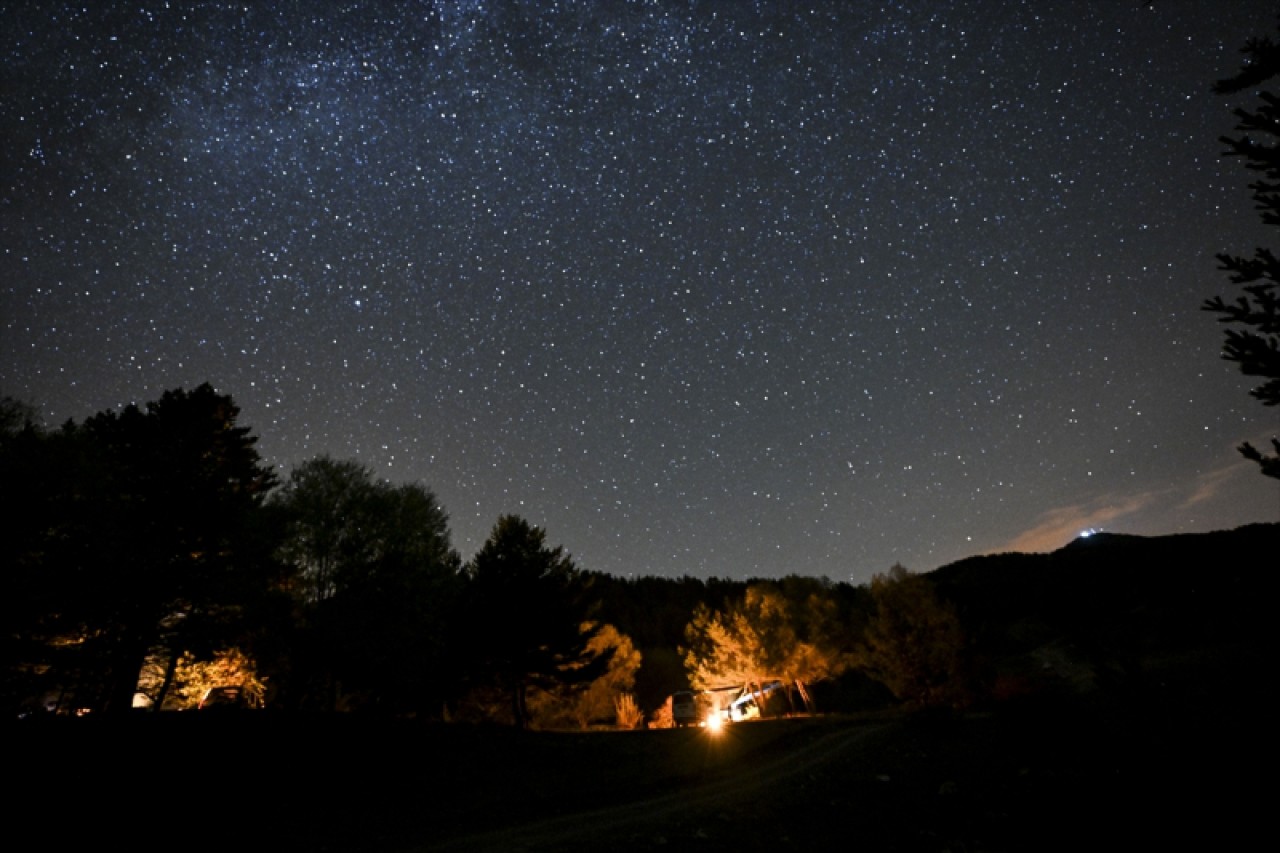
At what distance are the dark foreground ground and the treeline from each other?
555 centimetres

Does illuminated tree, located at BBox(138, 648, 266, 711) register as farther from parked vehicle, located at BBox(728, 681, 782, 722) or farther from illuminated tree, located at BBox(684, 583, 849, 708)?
parked vehicle, located at BBox(728, 681, 782, 722)

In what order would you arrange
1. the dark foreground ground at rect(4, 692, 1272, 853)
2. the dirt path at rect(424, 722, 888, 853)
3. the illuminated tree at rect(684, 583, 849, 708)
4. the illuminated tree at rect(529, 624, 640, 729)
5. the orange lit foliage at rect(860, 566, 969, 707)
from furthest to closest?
the illuminated tree at rect(684, 583, 849, 708)
the illuminated tree at rect(529, 624, 640, 729)
the orange lit foliage at rect(860, 566, 969, 707)
the dirt path at rect(424, 722, 888, 853)
the dark foreground ground at rect(4, 692, 1272, 853)

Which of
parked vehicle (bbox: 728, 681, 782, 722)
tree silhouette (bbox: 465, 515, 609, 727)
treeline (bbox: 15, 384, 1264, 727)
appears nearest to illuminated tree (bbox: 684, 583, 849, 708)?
parked vehicle (bbox: 728, 681, 782, 722)

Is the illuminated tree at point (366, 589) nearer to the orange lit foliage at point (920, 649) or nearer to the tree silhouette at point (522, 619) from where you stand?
the tree silhouette at point (522, 619)

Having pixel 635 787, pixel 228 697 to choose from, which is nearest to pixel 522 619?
pixel 228 697

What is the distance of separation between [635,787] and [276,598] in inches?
704

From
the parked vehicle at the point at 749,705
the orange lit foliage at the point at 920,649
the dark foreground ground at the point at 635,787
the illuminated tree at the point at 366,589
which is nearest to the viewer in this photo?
the dark foreground ground at the point at 635,787

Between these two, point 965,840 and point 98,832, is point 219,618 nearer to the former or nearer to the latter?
point 98,832

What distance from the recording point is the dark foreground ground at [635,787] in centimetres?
496

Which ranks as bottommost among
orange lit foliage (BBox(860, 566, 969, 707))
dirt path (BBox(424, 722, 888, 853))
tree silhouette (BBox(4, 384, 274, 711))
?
dirt path (BBox(424, 722, 888, 853))

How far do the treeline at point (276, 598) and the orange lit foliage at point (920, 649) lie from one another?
10 cm

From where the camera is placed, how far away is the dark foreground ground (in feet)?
16.3

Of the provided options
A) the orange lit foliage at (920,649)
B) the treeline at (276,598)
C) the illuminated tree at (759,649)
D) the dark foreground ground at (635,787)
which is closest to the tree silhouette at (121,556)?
the treeline at (276,598)

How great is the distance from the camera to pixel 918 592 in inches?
1235
